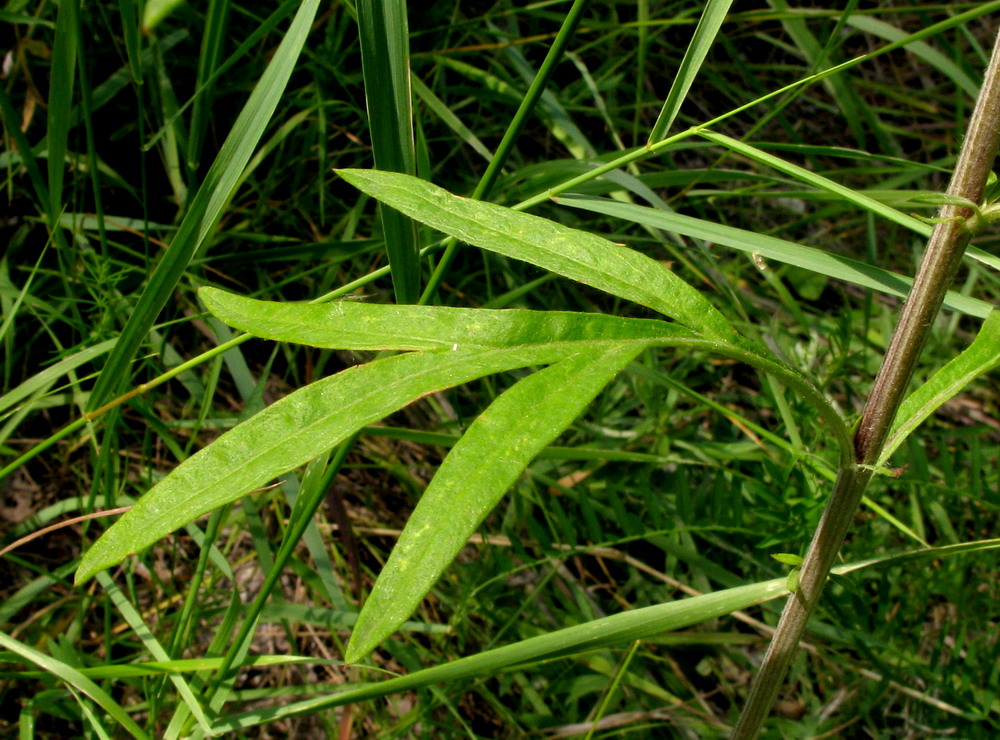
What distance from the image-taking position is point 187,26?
153 centimetres

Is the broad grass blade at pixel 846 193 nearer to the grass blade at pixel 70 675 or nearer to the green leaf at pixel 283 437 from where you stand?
the green leaf at pixel 283 437

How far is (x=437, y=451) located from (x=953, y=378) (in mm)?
1086

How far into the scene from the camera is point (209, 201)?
92 centimetres

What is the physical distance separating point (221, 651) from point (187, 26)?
1.06 meters

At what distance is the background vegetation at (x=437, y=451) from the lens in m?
1.19

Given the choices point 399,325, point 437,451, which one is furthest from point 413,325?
point 437,451

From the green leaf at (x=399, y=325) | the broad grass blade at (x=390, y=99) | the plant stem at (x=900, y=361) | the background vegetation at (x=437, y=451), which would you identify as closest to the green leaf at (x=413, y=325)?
the green leaf at (x=399, y=325)

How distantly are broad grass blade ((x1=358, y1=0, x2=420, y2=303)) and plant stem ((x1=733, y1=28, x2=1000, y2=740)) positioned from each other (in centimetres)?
45

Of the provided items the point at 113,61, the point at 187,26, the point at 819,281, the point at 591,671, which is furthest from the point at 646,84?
the point at 591,671

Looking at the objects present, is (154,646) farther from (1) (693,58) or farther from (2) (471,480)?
(1) (693,58)

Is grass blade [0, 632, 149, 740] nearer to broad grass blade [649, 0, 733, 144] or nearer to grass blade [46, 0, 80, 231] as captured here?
grass blade [46, 0, 80, 231]

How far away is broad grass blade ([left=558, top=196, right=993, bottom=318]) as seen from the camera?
2.73ft

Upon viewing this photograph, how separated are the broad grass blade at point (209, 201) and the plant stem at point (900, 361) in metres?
0.62

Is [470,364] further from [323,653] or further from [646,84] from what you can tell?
[646,84]
